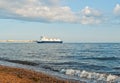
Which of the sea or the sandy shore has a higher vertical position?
the sandy shore

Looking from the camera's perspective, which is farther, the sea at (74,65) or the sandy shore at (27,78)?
the sea at (74,65)

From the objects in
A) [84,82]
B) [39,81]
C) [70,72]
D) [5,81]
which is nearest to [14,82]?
[5,81]

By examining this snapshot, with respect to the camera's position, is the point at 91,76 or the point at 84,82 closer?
the point at 84,82

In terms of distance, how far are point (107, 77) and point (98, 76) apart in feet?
3.08

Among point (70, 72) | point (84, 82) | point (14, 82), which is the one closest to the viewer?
point (14, 82)

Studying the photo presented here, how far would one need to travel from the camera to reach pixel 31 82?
16406 mm

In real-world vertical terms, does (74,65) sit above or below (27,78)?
below

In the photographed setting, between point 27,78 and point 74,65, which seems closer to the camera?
point 27,78

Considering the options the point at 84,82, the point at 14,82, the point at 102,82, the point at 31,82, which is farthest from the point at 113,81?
the point at 14,82

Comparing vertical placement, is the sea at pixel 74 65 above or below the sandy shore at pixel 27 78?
below

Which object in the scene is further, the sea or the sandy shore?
the sea

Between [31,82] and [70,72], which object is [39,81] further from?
[70,72]

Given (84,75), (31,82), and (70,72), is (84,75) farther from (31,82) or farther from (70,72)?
(31,82)

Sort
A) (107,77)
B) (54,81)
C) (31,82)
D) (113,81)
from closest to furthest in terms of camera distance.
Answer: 1. (31,82)
2. (54,81)
3. (113,81)
4. (107,77)
